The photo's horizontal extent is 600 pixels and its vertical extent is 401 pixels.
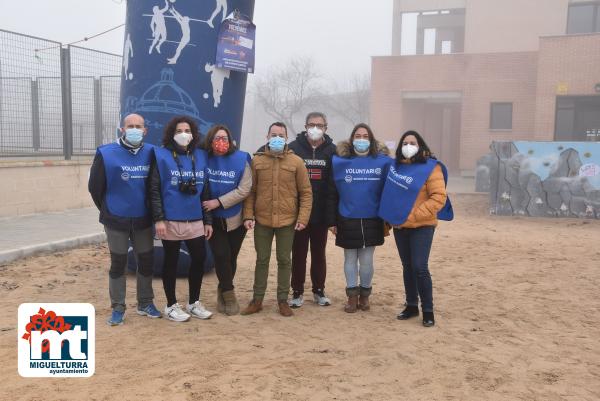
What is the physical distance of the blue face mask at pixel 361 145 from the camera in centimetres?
499

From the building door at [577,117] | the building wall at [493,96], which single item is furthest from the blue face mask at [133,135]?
the building wall at [493,96]

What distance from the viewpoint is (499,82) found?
2388 centimetres

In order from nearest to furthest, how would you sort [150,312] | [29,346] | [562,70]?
[29,346] → [150,312] → [562,70]

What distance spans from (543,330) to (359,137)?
2298 mm

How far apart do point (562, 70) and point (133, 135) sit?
20.1 metres

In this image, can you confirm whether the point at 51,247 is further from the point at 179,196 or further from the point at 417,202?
the point at 417,202

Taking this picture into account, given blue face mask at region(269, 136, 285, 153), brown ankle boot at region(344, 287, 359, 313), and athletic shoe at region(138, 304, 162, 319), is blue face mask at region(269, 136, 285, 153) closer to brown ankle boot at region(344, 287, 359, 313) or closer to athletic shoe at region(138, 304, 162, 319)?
brown ankle boot at region(344, 287, 359, 313)

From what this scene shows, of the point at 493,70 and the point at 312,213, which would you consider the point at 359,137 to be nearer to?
the point at 312,213

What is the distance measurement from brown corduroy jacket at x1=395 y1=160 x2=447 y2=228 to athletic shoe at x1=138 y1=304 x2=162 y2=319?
225cm

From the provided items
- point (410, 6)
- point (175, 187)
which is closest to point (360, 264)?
→ point (175, 187)

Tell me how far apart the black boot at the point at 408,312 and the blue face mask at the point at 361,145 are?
1.49m

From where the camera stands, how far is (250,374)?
378 cm

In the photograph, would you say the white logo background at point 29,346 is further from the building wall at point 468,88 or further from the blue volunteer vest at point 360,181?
the building wall at point 468,88

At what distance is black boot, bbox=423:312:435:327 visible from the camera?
16.1ft
